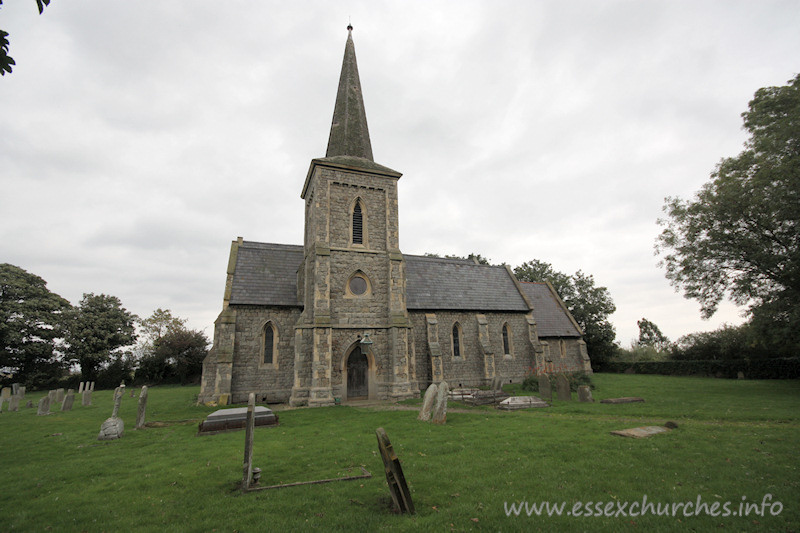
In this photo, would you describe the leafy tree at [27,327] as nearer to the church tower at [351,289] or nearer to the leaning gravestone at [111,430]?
the church tower at [351,289]

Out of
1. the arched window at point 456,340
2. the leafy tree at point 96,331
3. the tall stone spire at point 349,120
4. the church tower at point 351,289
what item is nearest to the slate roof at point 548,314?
the arched window at point 456,340

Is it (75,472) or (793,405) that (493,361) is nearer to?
(793,405)

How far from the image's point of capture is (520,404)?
586 inches

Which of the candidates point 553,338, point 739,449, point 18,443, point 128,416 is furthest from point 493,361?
point 18,443

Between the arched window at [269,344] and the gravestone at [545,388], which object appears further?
the arched window at [269,344]

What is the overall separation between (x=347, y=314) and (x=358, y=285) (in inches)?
67.1

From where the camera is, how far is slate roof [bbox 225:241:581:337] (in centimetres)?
2044

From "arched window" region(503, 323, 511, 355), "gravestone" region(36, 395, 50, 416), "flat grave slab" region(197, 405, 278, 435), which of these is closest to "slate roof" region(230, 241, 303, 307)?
"flat grave slab" region(197, 405, 278, 435)

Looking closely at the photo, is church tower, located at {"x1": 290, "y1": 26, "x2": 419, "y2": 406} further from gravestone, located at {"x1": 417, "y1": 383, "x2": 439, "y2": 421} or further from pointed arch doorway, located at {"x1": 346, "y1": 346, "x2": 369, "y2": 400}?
gravestone, located at {"x1": 417, "y1": 383, "x2": 439, "y2": 421}

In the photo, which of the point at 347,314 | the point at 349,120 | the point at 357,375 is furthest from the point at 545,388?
the point at 349,120

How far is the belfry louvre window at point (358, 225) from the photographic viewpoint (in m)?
20.4

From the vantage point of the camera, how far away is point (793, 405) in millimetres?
13438

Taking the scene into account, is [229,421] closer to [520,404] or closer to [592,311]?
[520,404]

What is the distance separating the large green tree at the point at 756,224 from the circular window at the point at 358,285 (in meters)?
16.9
